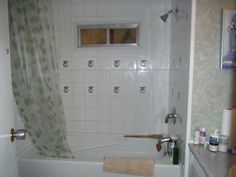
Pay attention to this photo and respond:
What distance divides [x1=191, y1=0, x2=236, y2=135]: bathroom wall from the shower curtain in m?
1.28

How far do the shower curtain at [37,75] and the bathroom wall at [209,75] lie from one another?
1.28 meters

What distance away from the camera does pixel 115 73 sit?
98.7 inches

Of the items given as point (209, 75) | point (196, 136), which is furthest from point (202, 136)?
point (209, 75)

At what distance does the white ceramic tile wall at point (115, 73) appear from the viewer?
2402mm

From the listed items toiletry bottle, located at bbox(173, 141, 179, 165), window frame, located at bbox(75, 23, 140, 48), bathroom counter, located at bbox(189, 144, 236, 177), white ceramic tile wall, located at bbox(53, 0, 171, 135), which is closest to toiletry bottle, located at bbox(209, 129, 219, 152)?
bathroom counter, located at bbox(189, 144, 236, 177)

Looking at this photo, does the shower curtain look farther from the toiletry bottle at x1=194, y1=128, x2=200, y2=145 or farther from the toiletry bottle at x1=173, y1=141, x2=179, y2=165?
the toiletry bottle at x1=194, y1=128, x2=200, y2=145

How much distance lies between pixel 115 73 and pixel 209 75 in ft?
4.12

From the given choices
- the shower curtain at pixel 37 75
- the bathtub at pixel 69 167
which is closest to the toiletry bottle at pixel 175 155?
the bathtub at pixel 69 167

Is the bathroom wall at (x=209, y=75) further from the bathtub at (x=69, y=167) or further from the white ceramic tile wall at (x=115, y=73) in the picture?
the white ceramic tile wall at (x=115, y=73)

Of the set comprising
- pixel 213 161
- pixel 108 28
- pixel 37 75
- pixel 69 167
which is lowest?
pixel 69 167

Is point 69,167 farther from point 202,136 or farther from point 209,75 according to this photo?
point 209,75

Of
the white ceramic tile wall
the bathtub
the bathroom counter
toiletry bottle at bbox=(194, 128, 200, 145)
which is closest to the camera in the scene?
the bathroom counter

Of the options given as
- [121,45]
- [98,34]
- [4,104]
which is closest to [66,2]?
[98,34]

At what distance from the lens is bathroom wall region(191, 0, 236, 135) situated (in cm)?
145
